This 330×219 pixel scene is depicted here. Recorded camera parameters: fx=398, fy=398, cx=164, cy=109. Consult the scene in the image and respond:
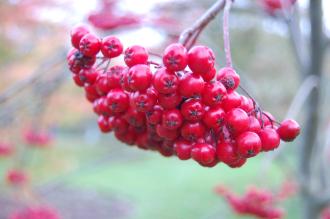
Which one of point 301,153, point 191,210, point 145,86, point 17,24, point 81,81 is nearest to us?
point 145,86

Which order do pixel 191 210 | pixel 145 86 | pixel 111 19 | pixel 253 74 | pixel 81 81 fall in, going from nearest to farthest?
1. pixel 145 86
2. pixel 81 81
3. pixel 111 19
4. pixel 191 210
5. pixel 253 74

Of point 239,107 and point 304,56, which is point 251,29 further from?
point 239,107

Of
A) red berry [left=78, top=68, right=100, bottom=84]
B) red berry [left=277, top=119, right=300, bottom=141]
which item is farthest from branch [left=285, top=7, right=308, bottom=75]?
red berry [left=78, top=68, right=100, bottom=84]

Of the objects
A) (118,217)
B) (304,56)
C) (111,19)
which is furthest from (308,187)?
(118,217)

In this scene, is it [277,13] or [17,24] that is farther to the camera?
[17,24]

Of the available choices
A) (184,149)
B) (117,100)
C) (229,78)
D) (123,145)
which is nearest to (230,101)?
(229,78)
